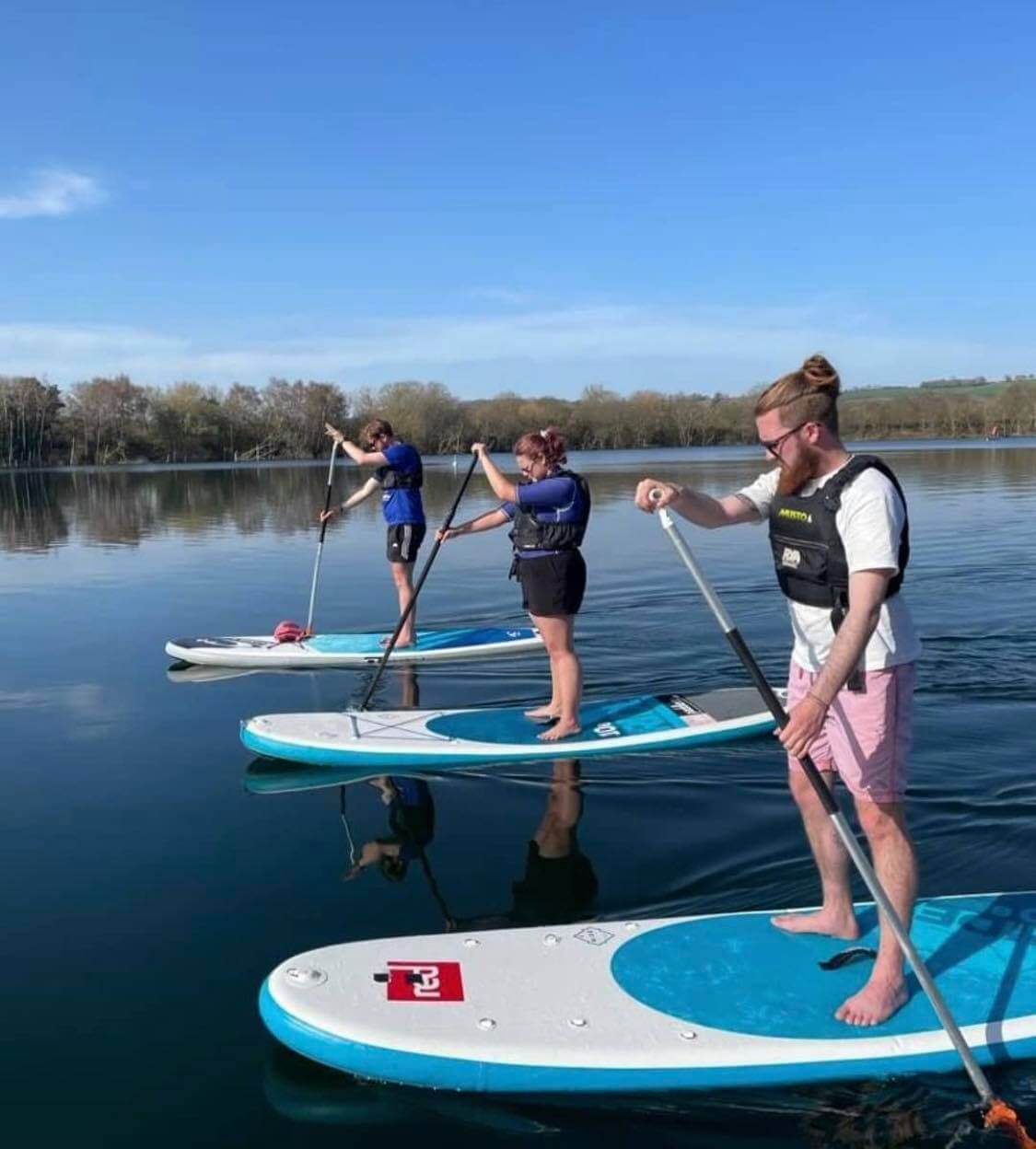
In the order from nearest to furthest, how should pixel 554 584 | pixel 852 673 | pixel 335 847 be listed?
pixel 852 673, pixel 335 847, pixel 554 584

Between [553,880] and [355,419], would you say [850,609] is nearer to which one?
[553,880]

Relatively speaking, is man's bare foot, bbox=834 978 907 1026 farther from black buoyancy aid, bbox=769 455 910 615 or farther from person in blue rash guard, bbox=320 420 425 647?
person in blue rash guard, bbox=320 420 425 647

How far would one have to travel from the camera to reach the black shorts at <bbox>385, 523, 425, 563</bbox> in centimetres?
1027

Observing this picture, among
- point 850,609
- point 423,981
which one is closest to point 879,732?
point 850,609

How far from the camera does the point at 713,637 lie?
11211mm

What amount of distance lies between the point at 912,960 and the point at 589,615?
9.43 meters

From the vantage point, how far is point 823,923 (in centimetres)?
416

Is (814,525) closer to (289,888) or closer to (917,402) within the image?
(289,888)

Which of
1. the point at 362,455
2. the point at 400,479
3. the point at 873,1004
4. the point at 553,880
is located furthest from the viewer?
the point at 400,479

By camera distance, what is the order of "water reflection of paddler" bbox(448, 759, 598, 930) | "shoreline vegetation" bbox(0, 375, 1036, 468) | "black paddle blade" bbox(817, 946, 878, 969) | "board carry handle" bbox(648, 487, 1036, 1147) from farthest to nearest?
"shoreline vegetation" bbox(0, 375, 1036, 468) → "water reflection of paddler" bbox(448, 759, 598, 930) → "black paddle blade" bbox(817, 946, 878, 969) → "board carry handle" bbox(648, 487, 1036, 1147)

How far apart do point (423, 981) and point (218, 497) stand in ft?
118

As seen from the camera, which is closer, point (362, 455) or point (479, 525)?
point (479, 525)

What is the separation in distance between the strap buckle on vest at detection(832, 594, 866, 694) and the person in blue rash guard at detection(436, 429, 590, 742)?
342 centimetres

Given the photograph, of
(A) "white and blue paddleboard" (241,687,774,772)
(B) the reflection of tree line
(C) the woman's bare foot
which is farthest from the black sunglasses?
(B) the reflection of tree line
